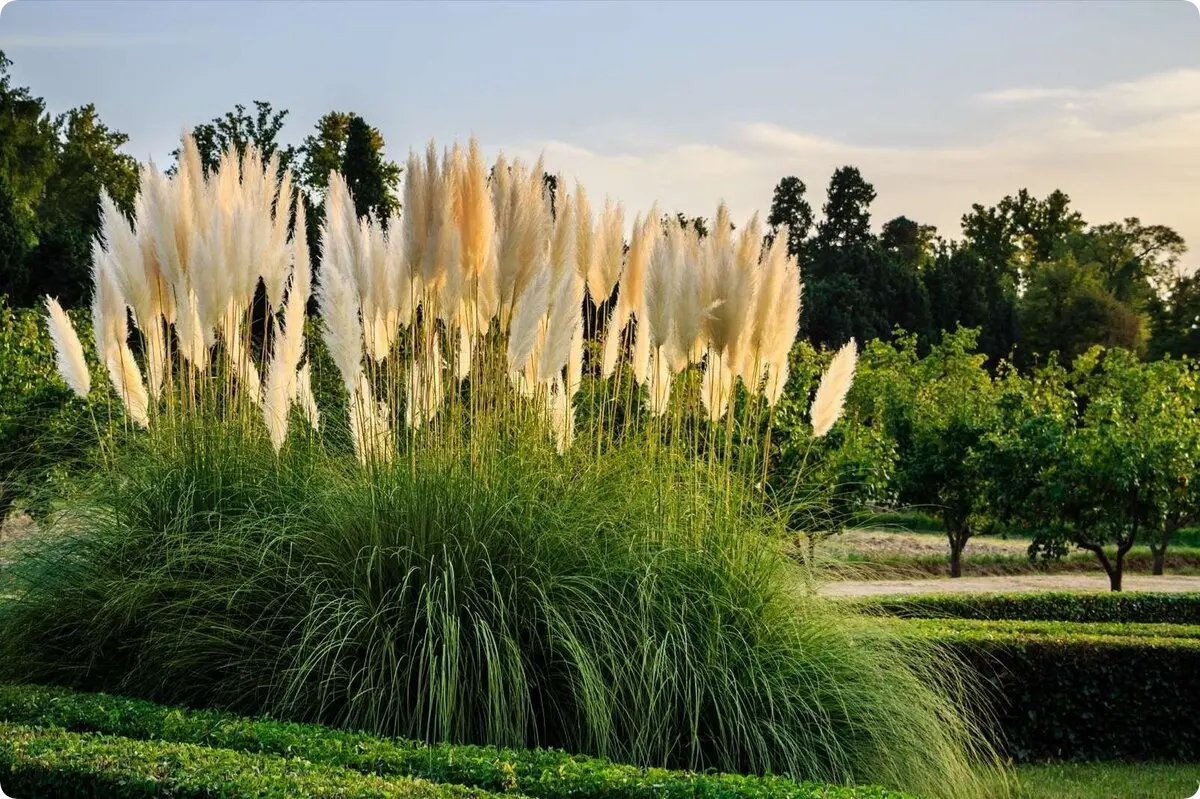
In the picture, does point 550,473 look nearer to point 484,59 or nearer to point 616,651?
point 616,651

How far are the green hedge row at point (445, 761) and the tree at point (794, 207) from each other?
155 feet

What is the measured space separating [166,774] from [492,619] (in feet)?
Answer: 4.59

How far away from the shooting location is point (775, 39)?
25.0 feet

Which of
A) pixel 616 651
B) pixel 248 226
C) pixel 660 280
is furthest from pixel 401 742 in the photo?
pixel 248 226

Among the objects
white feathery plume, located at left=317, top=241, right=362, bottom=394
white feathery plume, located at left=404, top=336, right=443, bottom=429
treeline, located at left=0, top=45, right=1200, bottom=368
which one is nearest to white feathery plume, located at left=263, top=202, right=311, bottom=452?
white feathery plume, located at left=317, top=241, right=362, bottom=394

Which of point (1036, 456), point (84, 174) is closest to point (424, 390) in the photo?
point (1036, 456)

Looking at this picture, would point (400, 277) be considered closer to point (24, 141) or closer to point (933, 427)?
point (933, 427)

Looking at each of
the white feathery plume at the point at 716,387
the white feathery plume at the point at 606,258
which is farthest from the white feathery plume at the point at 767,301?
the white feathery plume at the point at 606,258

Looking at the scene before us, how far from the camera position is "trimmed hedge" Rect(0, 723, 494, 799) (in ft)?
12.7

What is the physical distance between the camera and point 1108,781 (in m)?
7.36

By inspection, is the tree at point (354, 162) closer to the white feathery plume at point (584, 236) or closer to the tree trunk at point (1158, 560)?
the tree trunk at point (1158, 560)

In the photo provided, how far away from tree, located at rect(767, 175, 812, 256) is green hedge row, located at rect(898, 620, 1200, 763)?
42964 mm

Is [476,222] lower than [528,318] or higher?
higher

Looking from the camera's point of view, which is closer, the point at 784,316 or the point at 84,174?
the point at 784,316
